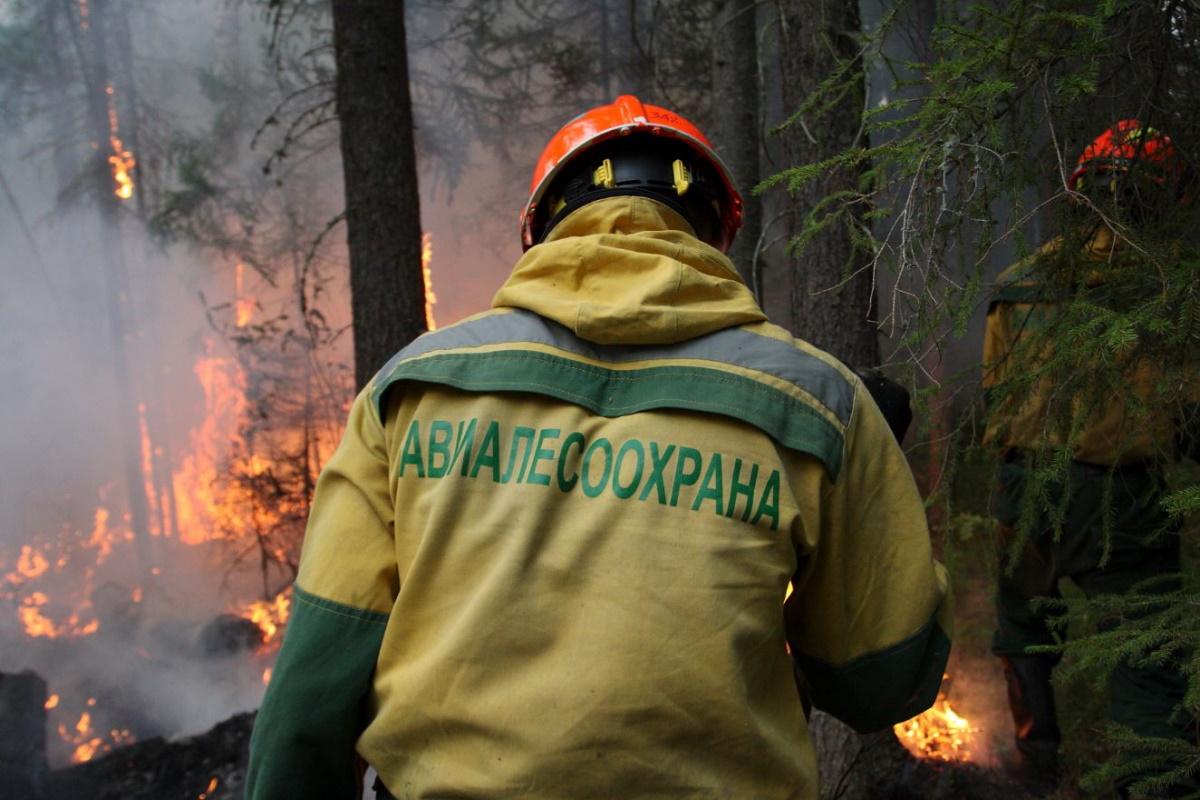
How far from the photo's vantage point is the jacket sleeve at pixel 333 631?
1595 millimetres

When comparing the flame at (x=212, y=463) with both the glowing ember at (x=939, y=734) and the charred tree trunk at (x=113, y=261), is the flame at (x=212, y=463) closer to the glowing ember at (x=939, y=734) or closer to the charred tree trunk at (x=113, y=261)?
the charred tree trunk at (x=113, y=261)

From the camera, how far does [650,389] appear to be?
152 cm

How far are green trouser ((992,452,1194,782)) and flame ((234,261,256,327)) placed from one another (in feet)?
42.2

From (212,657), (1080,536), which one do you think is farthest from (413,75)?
(1080,536)

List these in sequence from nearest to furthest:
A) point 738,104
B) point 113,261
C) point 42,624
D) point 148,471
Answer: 1. point 738,104
2. point 42,624
3. point 113,261
4. point 148,471

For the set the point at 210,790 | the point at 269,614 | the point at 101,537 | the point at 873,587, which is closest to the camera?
the point at 873,587

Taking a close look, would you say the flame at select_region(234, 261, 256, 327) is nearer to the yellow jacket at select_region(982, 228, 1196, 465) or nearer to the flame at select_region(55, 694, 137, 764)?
the flame at select_region(55, 694, 137, 764)

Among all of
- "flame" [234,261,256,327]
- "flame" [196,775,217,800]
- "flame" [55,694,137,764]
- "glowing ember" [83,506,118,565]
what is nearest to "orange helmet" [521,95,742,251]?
"flame" [196,775,217,800]

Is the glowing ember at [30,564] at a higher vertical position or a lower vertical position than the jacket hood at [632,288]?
lower

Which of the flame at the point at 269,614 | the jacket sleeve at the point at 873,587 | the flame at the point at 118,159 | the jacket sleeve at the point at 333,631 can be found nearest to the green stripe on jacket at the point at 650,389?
the jacket sleeve at the point at 873,587

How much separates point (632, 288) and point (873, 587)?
2.61 ft

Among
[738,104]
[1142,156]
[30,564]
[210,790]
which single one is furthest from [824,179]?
[30,564]

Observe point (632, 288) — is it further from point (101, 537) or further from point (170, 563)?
point (170, 563)

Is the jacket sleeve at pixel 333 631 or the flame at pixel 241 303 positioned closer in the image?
the jacket sleeve at pixel 333 631
